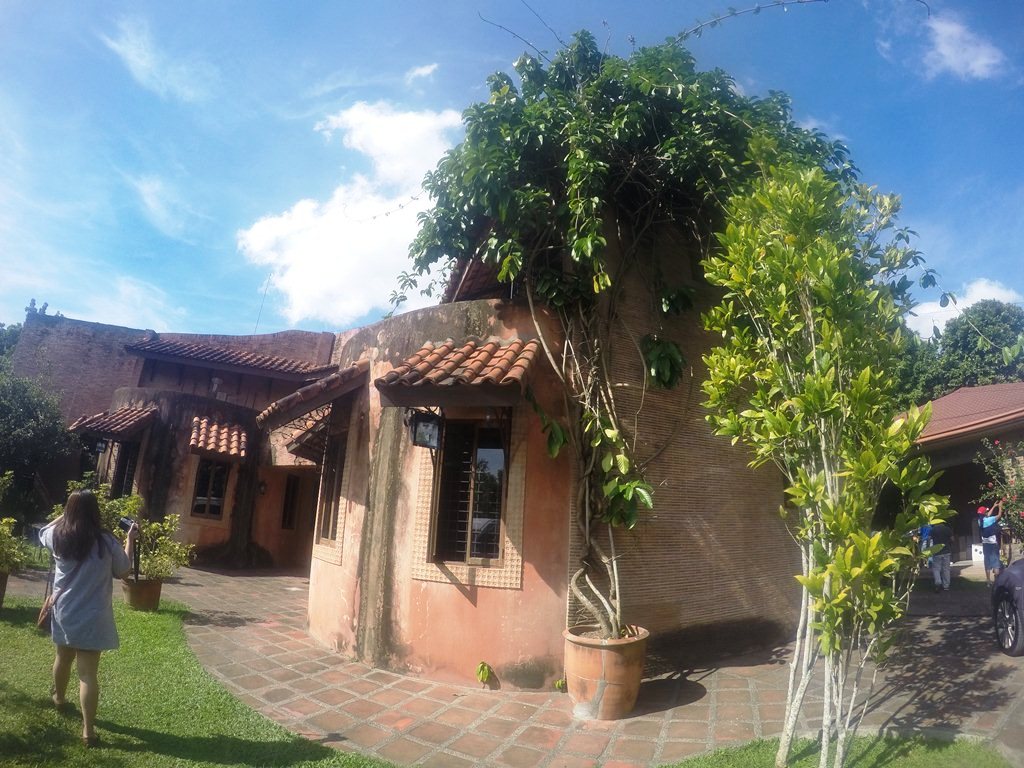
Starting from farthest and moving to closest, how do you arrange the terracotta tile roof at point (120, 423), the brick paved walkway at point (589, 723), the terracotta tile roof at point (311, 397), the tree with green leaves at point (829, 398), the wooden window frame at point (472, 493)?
1. the terracotta tile roof at point (120, 423)
2. the terracotta tile roof at point (311, 397)
3. the wooden window frame at point (472, 493)
4. the brick paved walkway at point (589, 723)
5. the tree with green leaves at point (829, 398)

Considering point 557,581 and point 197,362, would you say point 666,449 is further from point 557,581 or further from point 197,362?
point 197,362

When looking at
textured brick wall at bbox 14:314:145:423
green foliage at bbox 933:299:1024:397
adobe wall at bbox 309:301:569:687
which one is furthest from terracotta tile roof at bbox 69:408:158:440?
green foliage at bbox 933:299:1024:397

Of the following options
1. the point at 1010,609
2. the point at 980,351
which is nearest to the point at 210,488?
the point at 1010,609

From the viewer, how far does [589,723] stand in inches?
206

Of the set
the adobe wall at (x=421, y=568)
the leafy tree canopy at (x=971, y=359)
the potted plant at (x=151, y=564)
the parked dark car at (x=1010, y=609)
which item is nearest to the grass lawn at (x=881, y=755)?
the adobe wall at (x=421, y=568)

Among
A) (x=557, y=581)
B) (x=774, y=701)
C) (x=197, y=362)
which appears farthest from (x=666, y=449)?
(x=197, y=362)

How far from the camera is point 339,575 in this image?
7.45m

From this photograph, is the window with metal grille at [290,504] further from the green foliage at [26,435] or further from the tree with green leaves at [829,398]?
the tree with green leaves at [829,398]

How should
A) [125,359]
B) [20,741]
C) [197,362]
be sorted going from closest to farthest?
[20,741]
[197,362]
[125,359]

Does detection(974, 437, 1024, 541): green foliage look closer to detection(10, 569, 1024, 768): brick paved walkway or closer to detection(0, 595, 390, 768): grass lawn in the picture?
detection(10, 569, 1024, 768): brick paved walkway

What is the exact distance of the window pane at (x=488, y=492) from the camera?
6426 millimetres

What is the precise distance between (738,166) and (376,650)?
6.66m

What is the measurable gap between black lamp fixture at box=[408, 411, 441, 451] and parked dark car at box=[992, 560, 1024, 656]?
19.6 ft

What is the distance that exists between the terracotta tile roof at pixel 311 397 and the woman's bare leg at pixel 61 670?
3340mm
